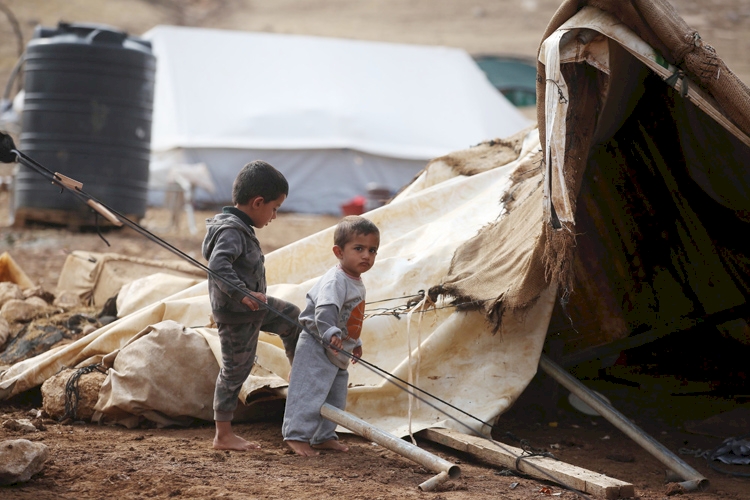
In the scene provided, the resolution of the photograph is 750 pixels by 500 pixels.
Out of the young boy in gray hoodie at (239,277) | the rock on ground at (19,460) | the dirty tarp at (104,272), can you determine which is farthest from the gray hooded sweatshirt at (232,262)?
A: the dirty tarp at (104,272)

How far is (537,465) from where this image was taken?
294 cm

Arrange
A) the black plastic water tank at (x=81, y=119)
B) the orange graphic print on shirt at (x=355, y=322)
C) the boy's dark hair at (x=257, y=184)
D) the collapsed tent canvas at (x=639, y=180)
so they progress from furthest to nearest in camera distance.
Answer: the black plastic water tank at (x=81, y=119) < the orange graphic print on shirt at (x=355, y=322) < the boy's dark hair at (x=257, y=184) < the collapsed tent canvas at (x=639, y=180)

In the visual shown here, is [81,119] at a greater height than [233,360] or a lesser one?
greater

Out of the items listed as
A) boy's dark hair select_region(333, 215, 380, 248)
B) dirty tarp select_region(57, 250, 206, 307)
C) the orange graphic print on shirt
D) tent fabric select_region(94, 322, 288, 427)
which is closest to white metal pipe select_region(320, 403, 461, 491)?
the orange graphic print on shirt

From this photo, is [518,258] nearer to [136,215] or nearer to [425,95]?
[136,215]

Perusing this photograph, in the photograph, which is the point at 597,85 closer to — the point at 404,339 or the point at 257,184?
the point at 257,184

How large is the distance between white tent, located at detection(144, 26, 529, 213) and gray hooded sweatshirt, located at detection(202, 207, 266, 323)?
9344mm

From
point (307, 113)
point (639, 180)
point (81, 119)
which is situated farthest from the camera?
point (307, 113)

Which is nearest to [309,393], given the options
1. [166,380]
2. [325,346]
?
[325,346]

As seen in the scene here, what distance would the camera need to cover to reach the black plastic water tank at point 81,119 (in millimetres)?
8406

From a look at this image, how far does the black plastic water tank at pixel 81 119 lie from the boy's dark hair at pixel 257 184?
5.72 meters

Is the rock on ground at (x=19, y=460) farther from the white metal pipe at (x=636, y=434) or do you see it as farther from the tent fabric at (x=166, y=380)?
the white metal pipe at (x=636, y=434)

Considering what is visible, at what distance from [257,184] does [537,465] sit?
1.50m

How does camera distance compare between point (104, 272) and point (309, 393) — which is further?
point (104, 272)
